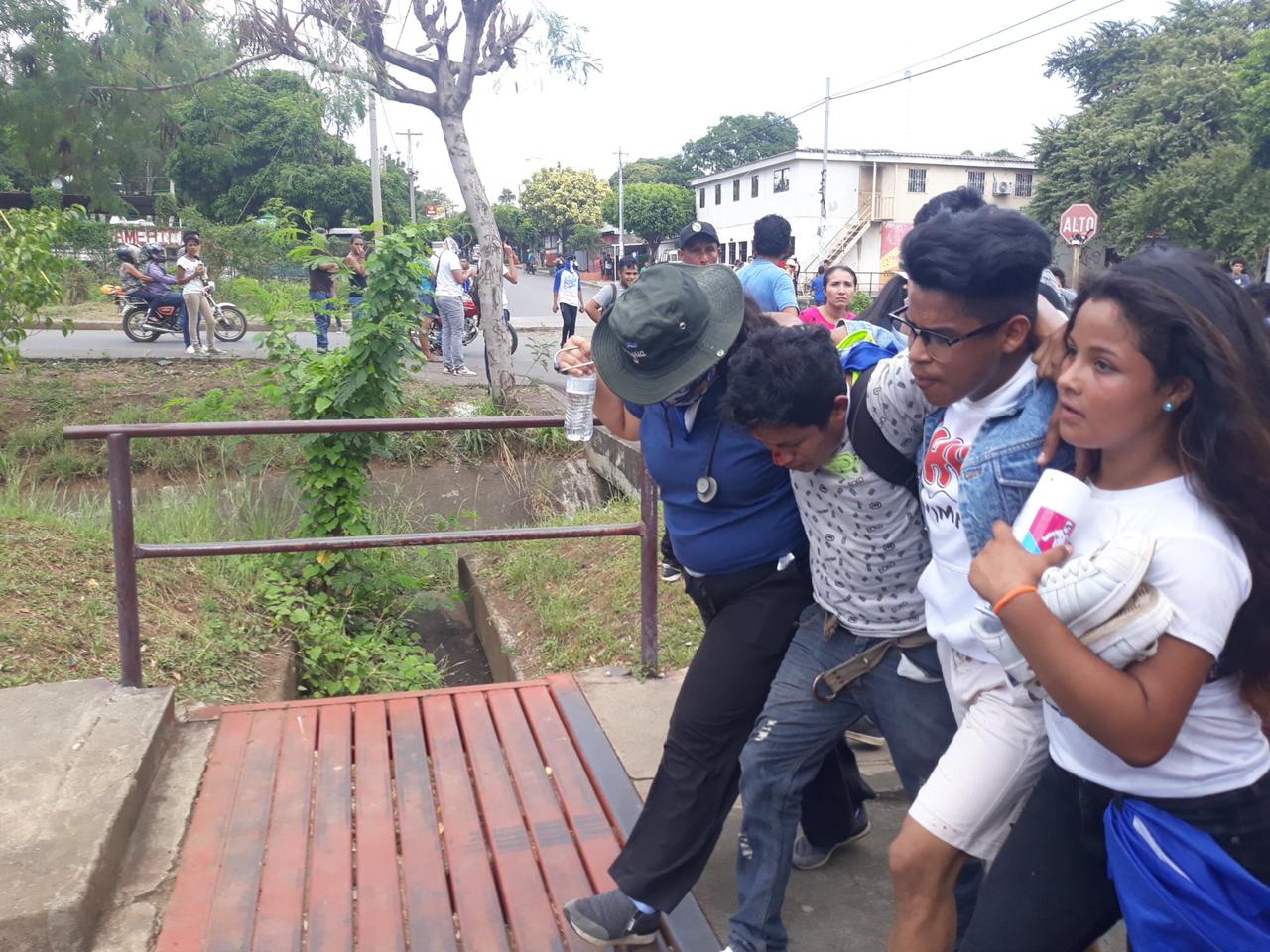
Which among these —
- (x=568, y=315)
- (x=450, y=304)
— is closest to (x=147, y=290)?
(x=450, y=304)

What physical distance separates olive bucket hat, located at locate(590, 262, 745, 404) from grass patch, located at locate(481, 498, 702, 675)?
5.70 ft

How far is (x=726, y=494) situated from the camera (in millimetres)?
2266

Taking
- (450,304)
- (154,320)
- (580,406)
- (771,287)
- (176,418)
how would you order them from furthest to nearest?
(154,320)
(450,304)
(176,418)
(771,287)
(580,406)

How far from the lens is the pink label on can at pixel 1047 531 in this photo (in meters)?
1.47

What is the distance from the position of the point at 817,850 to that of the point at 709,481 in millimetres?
1074

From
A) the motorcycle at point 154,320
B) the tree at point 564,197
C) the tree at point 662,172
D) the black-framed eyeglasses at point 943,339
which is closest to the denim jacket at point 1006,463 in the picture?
the black-framed eyeglasses at point 943,339

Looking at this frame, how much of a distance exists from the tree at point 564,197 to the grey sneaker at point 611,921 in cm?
6249

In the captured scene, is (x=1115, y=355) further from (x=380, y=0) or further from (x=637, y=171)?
(x=637, y=171)

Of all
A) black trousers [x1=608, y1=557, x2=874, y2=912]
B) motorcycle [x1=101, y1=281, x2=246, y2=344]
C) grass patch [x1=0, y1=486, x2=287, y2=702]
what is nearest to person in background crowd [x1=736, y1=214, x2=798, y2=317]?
→ grass patch [x1=0, y1=486, x2=287, y2=702]

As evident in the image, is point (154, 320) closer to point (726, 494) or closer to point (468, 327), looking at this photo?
point (468, 327)

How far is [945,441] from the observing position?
182 cm

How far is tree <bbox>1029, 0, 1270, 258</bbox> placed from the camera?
26.5 m

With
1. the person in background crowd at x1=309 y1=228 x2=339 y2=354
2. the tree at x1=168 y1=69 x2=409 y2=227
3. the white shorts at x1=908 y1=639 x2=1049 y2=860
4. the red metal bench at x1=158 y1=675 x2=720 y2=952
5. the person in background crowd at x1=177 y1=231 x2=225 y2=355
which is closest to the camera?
the white shorts at x1=908 y1=639 x2=1049 y2=860

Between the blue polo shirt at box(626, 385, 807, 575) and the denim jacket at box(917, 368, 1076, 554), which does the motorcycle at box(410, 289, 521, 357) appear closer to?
the blue polo shirt at box(626, 385, 807, 575)
